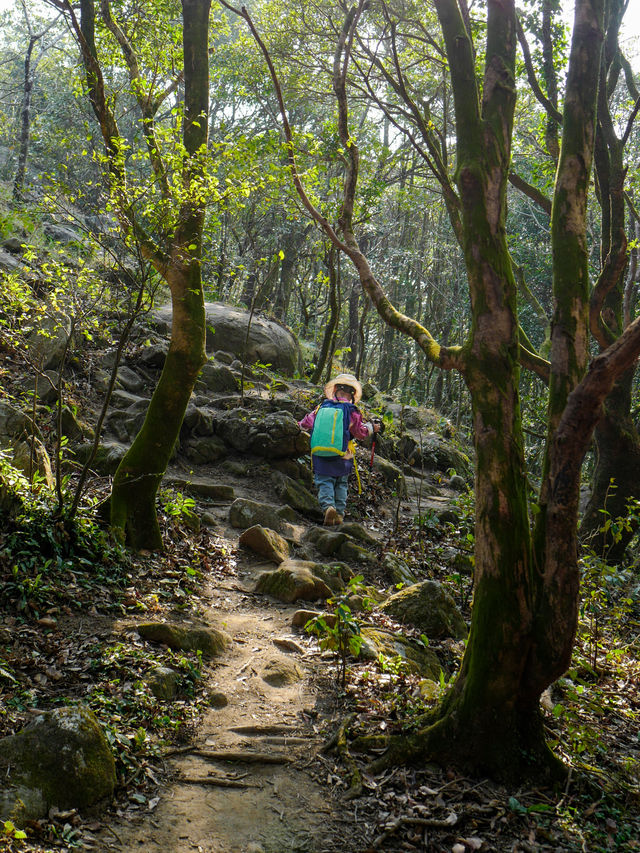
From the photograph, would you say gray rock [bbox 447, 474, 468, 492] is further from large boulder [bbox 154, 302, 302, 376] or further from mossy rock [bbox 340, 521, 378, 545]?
mossy rock [bbox 340, 521, 378, 545]

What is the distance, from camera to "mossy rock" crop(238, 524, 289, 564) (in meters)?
7.96

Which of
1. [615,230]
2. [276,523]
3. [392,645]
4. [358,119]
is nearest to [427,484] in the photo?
[276,523]

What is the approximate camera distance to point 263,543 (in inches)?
314

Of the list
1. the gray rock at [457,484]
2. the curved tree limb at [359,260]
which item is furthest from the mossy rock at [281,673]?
the gray rock at [457,484]

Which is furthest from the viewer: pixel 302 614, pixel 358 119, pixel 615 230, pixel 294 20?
pixel 358 119

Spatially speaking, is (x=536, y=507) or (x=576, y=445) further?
(x=536, y=507)

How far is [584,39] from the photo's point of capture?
14.3 feet

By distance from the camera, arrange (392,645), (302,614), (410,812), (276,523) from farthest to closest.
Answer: (276,523)
(302,614)
(392,645)
(410,812)

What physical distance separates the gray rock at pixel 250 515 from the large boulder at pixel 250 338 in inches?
272

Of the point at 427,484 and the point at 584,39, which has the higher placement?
the point at 584,39

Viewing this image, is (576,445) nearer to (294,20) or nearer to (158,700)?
(158,700)

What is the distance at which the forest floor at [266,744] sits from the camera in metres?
3.33

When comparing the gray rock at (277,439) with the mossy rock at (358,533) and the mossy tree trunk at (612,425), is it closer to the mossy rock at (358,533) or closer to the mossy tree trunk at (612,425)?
the mossy rock at (358,533)

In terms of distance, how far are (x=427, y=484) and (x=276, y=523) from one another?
6.03 meters
